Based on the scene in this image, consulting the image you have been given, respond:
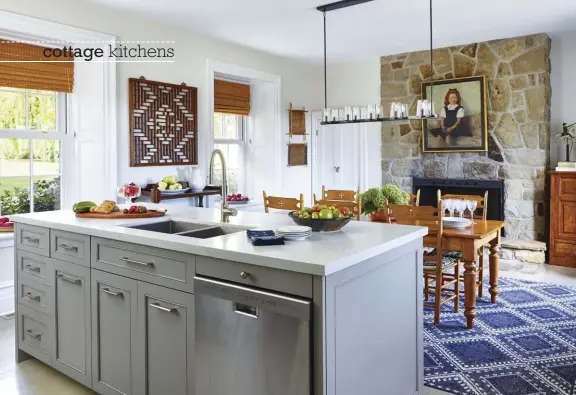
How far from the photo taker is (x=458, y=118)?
239 inches

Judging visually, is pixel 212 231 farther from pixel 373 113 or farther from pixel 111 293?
pixel 373 113

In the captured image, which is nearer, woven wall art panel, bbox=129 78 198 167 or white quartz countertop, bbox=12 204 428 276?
white quartz countertop, bbox=12 204 428 276

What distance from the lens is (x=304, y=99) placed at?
7.08 m

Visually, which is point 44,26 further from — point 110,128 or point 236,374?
point 236,374

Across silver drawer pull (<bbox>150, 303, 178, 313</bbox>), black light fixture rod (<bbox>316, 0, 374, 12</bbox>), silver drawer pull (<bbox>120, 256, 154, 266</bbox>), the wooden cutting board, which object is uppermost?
black light fixture rod (<bbox>316, 0, 374, 12</bbox>)

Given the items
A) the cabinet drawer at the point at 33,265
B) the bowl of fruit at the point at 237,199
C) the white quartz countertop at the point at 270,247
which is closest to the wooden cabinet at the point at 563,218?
the bowl of fruit at the point at 237,199

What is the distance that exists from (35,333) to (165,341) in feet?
4.07

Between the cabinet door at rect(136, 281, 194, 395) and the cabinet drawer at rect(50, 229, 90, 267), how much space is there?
0.49 meters

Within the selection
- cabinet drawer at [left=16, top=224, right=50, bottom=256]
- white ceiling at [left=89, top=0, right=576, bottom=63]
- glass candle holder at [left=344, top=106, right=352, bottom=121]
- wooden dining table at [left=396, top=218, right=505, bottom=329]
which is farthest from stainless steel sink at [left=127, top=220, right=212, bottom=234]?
glass candle holder at [left=344, top=106, right=352, bottom=121]

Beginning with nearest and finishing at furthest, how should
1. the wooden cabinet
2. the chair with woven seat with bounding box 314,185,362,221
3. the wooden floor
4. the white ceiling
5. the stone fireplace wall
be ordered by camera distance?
the wooden floor → the chair with woven seat with bounding box 314,185,362,221 → the white ceiling → the wooden cabinet → the stone fireplace wall

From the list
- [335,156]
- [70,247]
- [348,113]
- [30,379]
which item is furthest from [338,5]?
[30,379]

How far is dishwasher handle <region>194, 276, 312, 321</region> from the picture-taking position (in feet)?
5.49

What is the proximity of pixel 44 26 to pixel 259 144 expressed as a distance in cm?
320

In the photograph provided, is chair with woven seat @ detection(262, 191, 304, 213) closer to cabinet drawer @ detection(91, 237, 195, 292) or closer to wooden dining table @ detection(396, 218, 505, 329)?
wooden dining table @ detection(396, 218, 505, 329)
